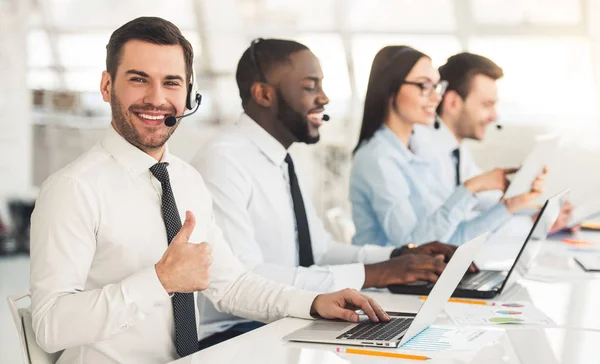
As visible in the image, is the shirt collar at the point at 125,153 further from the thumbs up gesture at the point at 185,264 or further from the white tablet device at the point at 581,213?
the white tablet device at the point at 581,213

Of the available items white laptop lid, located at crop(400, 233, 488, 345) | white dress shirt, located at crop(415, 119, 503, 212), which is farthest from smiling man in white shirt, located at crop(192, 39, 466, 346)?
white dress shirt, located at crop(415, 119, 503, 212)

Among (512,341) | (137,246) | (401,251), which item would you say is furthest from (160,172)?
(401,251)

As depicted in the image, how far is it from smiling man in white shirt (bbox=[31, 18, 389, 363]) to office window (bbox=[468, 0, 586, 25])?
3.31 metres

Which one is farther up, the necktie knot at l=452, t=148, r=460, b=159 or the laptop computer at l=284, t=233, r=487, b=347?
the necktie knot at l=452, t=148, r=460, b=159

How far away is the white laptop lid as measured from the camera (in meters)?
1.73

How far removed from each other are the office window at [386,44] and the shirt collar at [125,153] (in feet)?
8.41

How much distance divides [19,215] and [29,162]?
67 cm

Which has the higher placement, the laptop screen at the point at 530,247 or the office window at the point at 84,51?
the office window at the point at 84,51

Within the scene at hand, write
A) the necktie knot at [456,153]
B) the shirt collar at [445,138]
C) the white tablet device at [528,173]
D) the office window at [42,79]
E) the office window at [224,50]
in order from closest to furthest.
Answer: the white tablet device at [528,173], the shirt collar at [445,138], the necktie knot at [456,153], the office window at [224,50], the office window at [42,79]

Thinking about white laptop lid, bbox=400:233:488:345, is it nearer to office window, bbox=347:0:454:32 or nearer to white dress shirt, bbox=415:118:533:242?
white dress shirt, bbox=415:118:533:242

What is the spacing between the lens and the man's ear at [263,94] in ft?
11.0

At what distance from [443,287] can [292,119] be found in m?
1.72

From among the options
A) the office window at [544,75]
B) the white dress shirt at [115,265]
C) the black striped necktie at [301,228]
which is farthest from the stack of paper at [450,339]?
the office window at [544,75]

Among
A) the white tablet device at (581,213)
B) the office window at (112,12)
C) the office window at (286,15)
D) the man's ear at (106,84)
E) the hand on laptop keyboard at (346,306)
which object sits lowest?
the white tablet device at (581,213)
